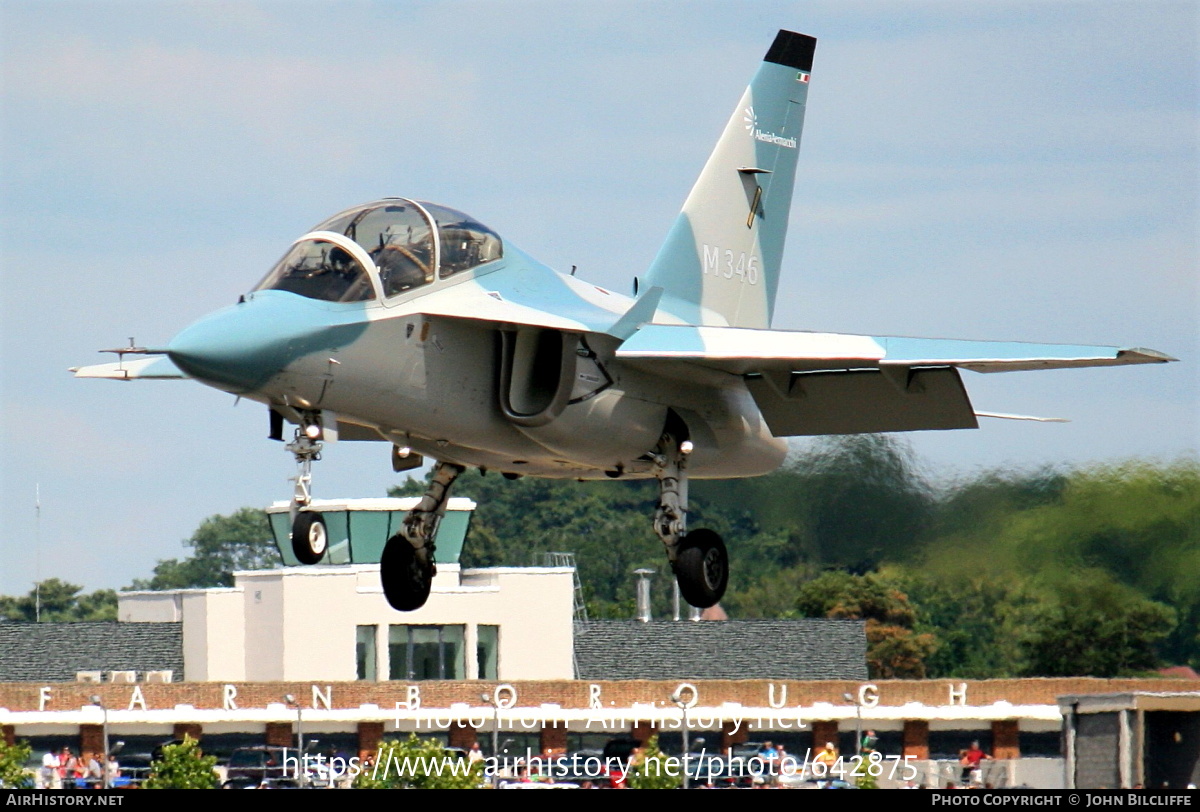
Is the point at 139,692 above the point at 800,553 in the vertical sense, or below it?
below

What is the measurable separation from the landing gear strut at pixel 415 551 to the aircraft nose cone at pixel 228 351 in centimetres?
375

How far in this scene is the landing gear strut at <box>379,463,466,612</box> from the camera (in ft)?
57.6

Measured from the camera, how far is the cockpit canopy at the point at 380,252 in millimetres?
14727

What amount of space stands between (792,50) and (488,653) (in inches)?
939

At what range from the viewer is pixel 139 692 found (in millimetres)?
38875

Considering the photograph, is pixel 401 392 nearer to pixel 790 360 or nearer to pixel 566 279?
pixel 566 279

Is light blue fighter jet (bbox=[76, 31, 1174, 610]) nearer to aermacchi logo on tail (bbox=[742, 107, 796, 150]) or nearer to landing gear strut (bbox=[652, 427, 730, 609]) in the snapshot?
landing gear strut (bbox=[652, 427, 730, 609])

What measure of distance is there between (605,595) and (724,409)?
51.2 meters

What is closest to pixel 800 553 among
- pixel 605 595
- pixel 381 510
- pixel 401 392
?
pixel 381 510

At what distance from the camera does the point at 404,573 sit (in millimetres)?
17547

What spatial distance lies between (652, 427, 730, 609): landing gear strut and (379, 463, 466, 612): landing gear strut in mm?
2040

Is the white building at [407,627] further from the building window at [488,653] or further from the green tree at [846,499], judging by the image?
the green tree at [846,499]

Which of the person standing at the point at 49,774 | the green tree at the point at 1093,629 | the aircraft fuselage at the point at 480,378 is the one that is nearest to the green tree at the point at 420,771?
the person standing at the point at 49,774

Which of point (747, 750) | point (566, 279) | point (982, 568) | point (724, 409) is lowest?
point (747, 750)
